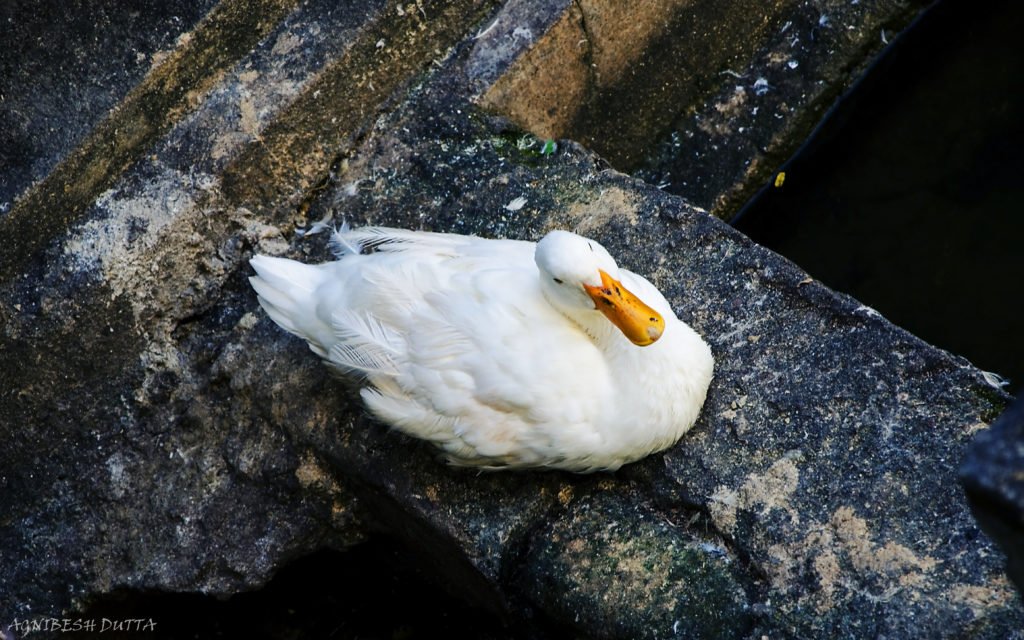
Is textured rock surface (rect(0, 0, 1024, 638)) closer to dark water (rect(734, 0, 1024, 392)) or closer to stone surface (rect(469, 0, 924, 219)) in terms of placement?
stone surface (rect(469, 0, 924, 219))

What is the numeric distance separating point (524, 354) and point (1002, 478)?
1342 mm

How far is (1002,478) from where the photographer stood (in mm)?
1503

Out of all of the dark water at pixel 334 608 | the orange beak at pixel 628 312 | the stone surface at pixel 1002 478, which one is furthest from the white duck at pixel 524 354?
the stone surface at pixel 1002 478

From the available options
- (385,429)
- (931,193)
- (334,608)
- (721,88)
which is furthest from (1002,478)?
(721,88)

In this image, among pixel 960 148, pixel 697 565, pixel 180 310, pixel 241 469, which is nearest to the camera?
pixel 697 565

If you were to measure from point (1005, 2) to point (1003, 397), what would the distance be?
2.02 metres

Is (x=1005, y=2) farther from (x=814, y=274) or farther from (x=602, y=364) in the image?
(x=602, y=364)

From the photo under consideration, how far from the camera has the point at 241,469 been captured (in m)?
3.22

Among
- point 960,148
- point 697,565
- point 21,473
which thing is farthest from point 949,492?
point 21,473

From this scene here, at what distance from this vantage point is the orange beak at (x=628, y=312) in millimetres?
2586

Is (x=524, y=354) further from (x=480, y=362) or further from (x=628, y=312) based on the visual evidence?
(x=628, y=312)

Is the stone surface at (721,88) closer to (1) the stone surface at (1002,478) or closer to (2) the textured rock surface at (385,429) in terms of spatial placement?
(2) the textured rock surface at (385,429)

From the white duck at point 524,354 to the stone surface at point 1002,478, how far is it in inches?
42.8

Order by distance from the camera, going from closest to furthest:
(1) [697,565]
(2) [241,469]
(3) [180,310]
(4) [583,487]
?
(1) [697,565] → (4) [583,487] → (2) [241,469] → (3) [180,310]
